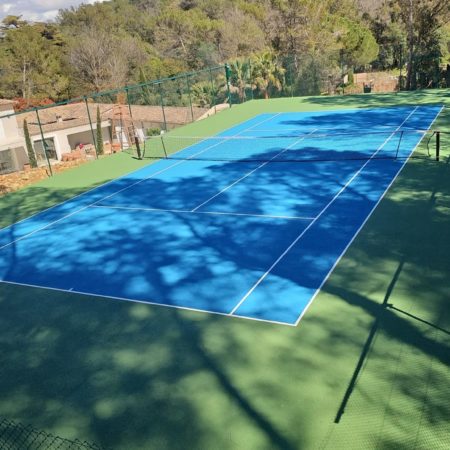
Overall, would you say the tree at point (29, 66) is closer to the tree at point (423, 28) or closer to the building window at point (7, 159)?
the building window at point (7, 159)

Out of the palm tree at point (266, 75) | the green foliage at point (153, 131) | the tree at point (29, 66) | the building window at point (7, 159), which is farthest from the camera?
the tree at point (29, 66)

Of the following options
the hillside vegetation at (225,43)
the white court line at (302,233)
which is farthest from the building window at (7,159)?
the white court line at (302,233)

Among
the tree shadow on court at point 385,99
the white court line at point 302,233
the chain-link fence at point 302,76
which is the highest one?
the chain-link fence at point 302,76

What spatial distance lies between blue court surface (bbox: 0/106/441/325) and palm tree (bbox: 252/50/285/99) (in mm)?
14063

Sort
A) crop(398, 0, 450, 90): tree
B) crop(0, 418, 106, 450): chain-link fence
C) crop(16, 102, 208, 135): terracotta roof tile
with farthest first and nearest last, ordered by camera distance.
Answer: crop(16, 102, 208, 135): terracotta roof tile, crop(398, 0, 450, 90): tree, crop(0, 418, 106, 450): chain-link fence

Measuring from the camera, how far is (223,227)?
13.2 meters

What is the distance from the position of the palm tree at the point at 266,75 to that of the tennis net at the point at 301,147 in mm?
12649

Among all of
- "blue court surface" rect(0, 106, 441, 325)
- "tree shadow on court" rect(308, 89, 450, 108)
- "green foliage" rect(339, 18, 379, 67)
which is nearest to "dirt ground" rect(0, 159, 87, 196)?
"blue court surface" rect(0, 106, 441, 325)

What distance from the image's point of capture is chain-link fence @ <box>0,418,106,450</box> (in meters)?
6.51

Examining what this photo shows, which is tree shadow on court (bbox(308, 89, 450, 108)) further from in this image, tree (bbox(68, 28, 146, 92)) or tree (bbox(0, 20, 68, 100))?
tree (bbox(0, 20, 68, 100))

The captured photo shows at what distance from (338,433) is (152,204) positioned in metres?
10.6

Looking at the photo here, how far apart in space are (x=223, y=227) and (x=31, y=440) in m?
7.42

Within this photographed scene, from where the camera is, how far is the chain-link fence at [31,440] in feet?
21.3

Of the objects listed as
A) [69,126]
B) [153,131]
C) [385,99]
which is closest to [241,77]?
[385,99]
